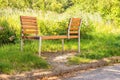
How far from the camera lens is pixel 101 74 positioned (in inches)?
385

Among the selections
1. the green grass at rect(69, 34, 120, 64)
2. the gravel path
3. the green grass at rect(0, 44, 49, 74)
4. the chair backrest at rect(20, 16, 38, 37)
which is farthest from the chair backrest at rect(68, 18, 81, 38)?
the green grass at rect(0, 44, 49, 74)

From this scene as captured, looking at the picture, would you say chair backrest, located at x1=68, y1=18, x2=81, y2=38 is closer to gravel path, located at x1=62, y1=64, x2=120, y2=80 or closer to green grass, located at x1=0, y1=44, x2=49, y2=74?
gravel path, located at x1=62, y1=64, x2=120, y2=80

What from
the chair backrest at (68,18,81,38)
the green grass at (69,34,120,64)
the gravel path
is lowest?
the gravel path

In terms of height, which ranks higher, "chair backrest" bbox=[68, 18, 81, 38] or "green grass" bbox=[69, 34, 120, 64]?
"chair backrest" bbox=[68, 18, 81, 38]

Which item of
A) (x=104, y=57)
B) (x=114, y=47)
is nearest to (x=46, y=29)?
(x=114, y=47)

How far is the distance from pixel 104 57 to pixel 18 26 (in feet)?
15.8

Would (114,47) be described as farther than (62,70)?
Yes

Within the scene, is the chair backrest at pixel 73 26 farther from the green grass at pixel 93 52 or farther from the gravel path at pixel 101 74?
the gravel path at pixel 101 74

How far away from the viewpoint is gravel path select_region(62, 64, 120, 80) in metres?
9.15

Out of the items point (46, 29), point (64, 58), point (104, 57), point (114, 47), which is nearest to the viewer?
point (64, 58)

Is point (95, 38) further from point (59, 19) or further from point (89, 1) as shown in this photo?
point (89, 1)

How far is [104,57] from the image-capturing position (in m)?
12.2

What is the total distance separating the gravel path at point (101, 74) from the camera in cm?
915

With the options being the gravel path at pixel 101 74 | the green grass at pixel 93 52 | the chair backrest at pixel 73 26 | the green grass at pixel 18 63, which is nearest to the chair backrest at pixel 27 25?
the chair backrest at pixel 73 26
